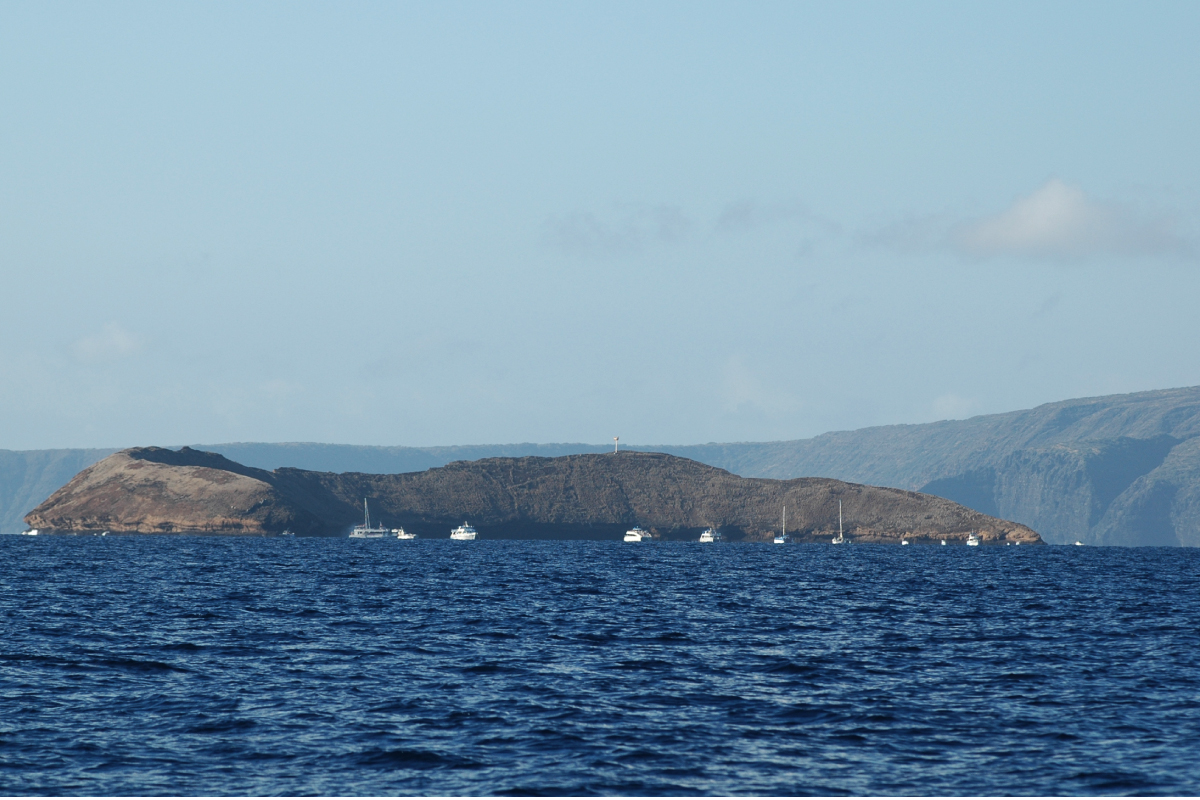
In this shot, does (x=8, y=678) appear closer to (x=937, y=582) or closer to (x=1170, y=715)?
(x=1170, y=715)

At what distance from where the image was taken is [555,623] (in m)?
54.1

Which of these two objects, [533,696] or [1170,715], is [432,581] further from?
[1170,715]

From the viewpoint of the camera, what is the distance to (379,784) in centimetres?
2333

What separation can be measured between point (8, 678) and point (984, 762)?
2785cm

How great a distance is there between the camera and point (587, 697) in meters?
33.3

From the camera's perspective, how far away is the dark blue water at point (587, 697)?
24.3m

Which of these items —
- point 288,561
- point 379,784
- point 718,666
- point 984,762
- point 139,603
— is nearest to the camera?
point 379,784

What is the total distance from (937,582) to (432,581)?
138 feet

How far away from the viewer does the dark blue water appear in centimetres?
2427

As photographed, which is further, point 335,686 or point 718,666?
point 718,666

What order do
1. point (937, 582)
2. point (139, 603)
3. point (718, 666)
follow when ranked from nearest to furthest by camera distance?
point (718, 666) → point (139, 603) → point (937, 582)

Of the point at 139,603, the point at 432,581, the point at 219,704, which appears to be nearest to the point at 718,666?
the point at 219,704

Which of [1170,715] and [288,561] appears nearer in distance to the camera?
[1170,715]

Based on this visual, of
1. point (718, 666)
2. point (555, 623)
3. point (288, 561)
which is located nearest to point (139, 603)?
point (555, 623)
